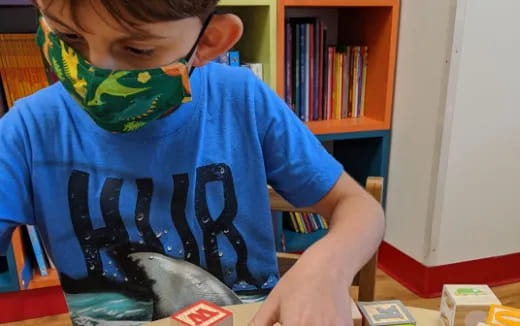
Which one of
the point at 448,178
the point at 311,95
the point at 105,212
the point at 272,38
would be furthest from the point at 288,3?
the point at 105,212

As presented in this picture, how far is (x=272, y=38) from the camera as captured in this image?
147 cm

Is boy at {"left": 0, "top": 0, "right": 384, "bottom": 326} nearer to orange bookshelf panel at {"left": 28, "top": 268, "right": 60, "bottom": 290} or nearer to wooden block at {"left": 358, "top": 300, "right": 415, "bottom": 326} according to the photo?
wooden block at {"left": 358, "top": 300, "right": 415, "bottom": 326}

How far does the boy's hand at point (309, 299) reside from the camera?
45 centimetres

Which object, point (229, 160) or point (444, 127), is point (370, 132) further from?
point (229, 160)

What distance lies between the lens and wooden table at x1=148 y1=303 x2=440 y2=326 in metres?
0.61

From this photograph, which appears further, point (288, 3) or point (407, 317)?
point (288, 3)

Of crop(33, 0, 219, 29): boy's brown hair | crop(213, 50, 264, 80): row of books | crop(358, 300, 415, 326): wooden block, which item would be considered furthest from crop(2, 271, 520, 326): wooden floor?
crop(33, 0, 219, 29): boy's brown hair

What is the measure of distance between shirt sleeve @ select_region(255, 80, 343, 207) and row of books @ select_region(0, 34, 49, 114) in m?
0.93

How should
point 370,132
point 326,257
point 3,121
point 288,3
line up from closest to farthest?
point 326,257 < point 3,121 < point 288,3 < point 370,132

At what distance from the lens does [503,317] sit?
0.55 meters

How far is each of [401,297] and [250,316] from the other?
1195 millimetres

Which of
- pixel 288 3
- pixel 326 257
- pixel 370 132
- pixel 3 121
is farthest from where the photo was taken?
pixel 370 132

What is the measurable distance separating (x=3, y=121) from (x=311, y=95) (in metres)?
1.20

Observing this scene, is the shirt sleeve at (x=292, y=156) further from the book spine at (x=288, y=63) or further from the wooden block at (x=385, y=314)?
the book spine at (x=288, y=63)
